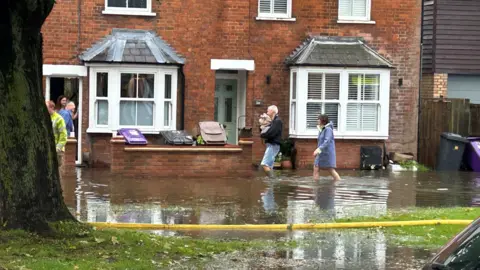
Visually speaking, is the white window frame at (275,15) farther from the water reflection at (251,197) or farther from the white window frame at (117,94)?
the water reflection at (251,197)

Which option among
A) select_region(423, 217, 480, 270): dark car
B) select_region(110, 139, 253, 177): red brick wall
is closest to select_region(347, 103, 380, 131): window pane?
select_region(110, 139, 253, 177): red brick wall

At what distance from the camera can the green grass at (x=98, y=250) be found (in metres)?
8.34

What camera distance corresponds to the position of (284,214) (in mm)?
12938

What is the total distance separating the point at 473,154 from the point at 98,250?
15.9m

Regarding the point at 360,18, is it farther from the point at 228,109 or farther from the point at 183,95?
the point at 183,95

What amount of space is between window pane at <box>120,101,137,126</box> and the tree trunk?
12239 millimetres

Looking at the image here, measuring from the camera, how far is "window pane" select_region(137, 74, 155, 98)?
21.9 m

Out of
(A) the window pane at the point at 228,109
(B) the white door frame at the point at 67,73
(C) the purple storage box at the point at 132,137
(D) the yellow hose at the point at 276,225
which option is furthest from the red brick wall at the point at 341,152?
(D) the yellow hose at the point at 276,225

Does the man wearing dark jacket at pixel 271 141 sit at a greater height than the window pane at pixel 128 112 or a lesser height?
lesser

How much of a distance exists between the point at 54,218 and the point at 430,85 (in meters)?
18.3

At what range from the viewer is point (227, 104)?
24.1 meters

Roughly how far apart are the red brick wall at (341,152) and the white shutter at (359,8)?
3.63m

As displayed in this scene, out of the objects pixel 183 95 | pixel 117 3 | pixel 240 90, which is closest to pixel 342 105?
pixel 240 90

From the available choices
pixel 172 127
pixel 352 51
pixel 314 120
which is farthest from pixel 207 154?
pixel 352 51
